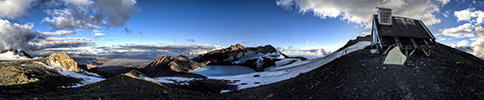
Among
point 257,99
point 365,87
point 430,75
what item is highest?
point 430,75

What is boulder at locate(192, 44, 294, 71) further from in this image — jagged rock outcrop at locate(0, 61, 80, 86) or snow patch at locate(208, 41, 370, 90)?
jagged rock outcrop at locate(0, 61, 80, 86)

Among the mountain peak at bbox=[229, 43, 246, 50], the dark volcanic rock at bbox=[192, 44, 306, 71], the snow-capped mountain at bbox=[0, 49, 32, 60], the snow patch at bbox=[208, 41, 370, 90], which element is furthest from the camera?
the mountain peak at bbox=[229, 43, 246, 50]

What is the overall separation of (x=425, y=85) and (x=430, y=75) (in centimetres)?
153

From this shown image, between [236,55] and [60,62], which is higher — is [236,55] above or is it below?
below

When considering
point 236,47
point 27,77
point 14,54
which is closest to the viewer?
point 27,77

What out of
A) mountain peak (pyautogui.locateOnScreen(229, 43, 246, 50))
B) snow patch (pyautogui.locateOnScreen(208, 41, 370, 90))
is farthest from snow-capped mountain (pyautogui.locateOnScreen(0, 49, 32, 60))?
mountain peak (pyautogui.locateOnScreen(229, 43, 246, 50))

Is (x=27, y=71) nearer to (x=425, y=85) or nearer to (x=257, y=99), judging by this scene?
(x=257, y=99)

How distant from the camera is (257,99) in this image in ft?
45.2

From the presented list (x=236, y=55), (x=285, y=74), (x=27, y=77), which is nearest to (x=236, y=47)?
(x=236, y=55)

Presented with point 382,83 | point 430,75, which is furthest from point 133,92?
point 430,75

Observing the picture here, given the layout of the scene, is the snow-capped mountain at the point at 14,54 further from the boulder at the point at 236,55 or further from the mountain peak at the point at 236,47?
the mountain peak at the point at 236,47

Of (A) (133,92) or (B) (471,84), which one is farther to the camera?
(A) (133,92)

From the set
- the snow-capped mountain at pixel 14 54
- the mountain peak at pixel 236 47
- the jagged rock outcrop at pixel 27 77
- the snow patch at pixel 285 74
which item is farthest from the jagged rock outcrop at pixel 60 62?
the mountain peak at pixel 236 47

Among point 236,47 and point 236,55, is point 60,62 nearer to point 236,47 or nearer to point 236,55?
point 236,55
